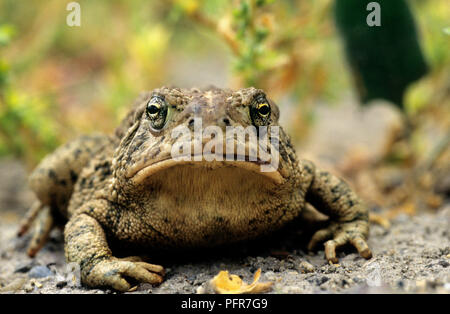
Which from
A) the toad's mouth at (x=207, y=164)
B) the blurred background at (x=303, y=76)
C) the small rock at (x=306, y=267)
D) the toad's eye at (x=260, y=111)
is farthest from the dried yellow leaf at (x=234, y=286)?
the blurred background at (x=303, y=76)

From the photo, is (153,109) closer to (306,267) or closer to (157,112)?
(157,112)

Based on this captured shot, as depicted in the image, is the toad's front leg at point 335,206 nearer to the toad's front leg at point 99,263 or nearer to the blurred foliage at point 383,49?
the toad's front leg at point 99,263

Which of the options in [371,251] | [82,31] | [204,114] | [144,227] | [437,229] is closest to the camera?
[204,114]

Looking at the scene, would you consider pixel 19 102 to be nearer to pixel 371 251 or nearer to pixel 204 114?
pixel 204 114

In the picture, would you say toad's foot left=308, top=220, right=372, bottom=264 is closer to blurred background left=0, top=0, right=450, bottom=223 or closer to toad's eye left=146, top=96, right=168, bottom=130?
toad's eye left=146, top=96, right=168, bottom=130

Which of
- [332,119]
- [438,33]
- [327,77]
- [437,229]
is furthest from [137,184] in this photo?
[332,119]

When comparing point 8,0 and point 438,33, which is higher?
point 8,0
